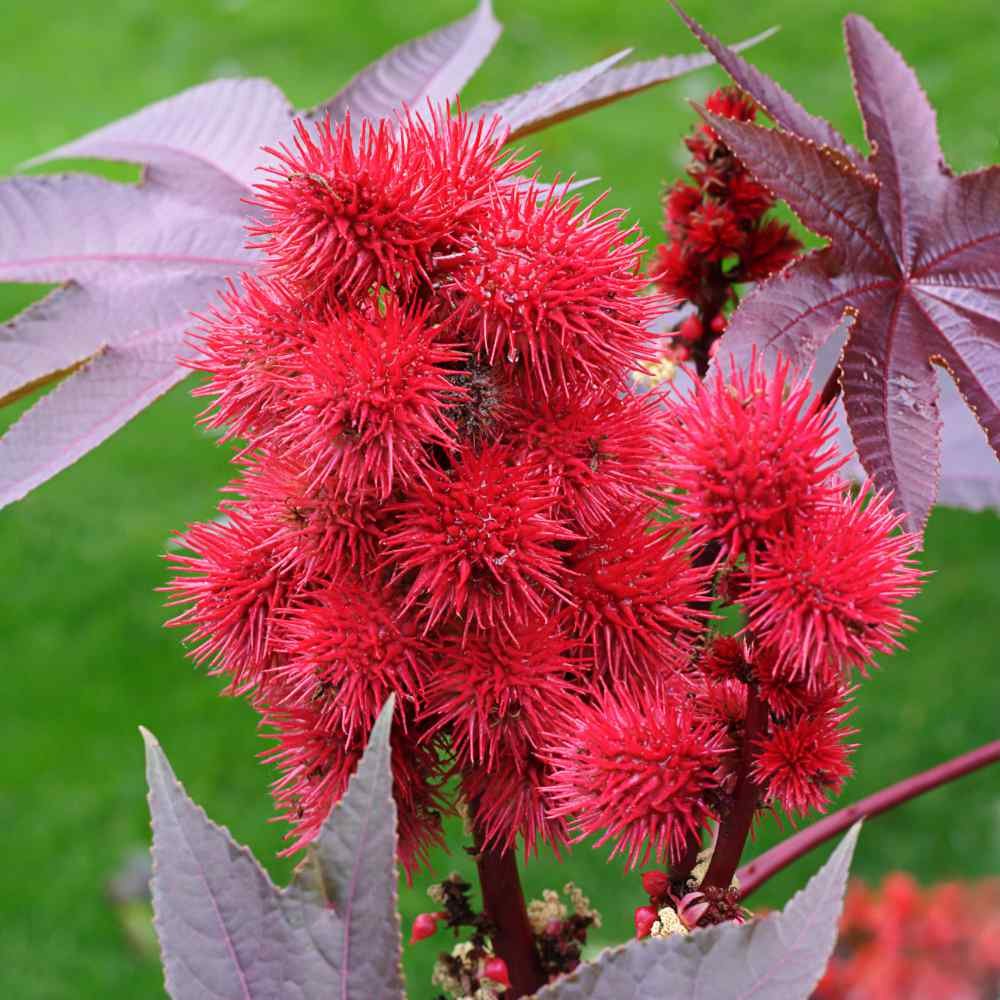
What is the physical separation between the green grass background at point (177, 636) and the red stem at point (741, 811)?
0.93 metres

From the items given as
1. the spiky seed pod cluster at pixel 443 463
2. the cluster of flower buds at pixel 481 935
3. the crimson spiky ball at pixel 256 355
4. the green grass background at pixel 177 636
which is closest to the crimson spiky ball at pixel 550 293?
the spiky seed pod cluster at pixel 443 463

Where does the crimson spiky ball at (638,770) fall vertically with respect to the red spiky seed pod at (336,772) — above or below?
below

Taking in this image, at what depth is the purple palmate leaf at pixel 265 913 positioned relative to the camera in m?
0.69

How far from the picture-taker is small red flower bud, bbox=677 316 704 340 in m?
1.09

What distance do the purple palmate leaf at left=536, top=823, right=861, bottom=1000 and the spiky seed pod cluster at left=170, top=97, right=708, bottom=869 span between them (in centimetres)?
14

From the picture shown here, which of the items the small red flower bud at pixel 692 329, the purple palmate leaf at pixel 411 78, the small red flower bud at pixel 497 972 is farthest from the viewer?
the purple palmate leaf at pixel 411 78

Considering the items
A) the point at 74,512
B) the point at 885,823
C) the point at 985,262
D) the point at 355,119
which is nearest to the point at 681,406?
the point at 985,262

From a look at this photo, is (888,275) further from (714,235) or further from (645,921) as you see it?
(645,921)

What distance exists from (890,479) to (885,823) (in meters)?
2.09

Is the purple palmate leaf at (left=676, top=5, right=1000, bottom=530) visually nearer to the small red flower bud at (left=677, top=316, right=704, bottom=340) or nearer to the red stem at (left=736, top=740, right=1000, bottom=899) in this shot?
the small red flower bud at (left=677, top=316, right=704, bottom=340)

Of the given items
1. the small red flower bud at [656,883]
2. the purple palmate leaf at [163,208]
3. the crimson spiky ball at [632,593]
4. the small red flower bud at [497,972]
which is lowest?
the small red flower bud at [497,972]

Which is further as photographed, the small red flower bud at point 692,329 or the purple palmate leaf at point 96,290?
the small red flower bud at point 692,329

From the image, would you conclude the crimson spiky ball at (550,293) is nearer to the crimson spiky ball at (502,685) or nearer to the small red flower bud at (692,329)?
the crimson spiky ball at (502,685)

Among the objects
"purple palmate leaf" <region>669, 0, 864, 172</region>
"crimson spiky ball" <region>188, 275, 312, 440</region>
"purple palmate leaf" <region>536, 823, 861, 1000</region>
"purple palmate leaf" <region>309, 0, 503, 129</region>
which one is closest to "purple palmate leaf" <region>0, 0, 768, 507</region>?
"purple palmate leaf" <region>309, 0, 503, 129</region>
